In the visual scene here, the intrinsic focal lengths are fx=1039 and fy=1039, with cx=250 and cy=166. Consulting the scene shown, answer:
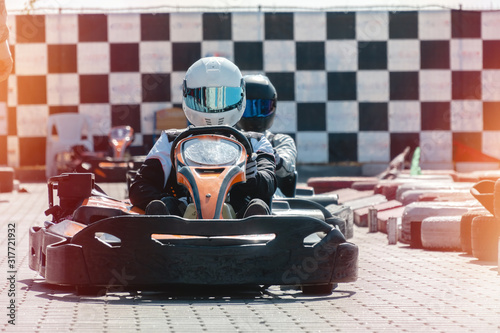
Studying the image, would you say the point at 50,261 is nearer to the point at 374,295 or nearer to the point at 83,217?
the point at 83,217

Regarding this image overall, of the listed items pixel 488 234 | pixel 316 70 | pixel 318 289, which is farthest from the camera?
pixel 316 70

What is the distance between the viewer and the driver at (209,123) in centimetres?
390

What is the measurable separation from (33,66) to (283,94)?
2.38 meters

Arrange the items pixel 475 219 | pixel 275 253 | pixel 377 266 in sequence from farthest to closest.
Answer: pixel 475 219
pixel 377 266
pixel 275 253

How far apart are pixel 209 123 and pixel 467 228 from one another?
1404 mm

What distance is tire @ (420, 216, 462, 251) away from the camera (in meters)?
5.16

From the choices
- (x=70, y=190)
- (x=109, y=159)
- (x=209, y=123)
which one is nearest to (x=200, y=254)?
(x=70, y=190)


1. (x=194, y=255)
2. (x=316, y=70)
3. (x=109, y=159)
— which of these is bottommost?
(x=194, y=255)

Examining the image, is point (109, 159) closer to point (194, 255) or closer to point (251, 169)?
point (251, 169)

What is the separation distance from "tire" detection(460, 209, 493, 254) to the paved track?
1.89 ft

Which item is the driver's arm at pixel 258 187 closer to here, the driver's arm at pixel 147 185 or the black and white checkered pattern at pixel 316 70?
the driver's arm at pixel 147 185

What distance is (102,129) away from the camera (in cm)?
983

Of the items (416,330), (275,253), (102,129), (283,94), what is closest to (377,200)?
(283,94)

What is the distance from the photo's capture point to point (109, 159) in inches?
365
